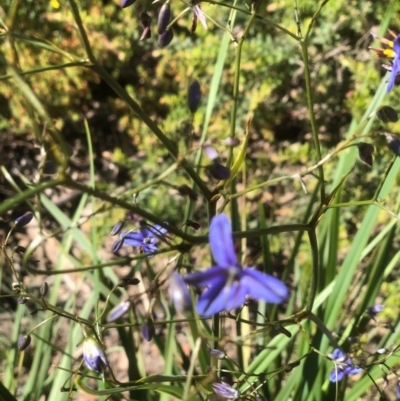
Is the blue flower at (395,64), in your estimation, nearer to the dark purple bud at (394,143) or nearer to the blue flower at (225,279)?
the dark purple bud at (394,143)

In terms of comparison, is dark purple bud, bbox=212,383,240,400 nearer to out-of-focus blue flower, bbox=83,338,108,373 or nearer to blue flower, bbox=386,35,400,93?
out-of-focus blue flower, bbox=83,338,108,373

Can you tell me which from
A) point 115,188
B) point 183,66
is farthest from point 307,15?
point 115,188

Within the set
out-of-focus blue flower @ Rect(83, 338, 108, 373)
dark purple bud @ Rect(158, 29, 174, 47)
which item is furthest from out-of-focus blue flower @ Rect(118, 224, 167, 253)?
dark purple bud @ Rect(158, 29, 174, 47)

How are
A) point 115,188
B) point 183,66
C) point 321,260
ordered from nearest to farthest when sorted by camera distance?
point 321,260 < point 183,66 < point 115,188

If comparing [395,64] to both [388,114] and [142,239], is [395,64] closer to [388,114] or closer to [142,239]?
[388,114]

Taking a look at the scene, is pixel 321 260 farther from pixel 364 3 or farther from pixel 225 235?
pixel 364 3

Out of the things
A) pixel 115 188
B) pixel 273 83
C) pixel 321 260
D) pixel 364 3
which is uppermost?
pixel 364 3

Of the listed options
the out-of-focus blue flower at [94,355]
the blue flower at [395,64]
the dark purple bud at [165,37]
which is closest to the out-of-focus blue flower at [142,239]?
the out-of-focus blue flower at [94,355]

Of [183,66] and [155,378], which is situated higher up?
[183,66]
